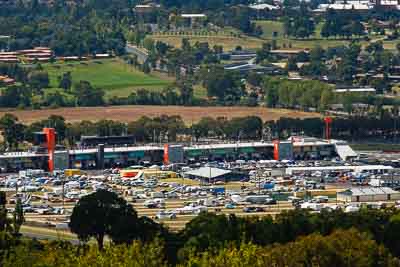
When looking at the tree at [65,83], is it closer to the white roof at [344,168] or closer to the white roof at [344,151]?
the white roof at [344,151]

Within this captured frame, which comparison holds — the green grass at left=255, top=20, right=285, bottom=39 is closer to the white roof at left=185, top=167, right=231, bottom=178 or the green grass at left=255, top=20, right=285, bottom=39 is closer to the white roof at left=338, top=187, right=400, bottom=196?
the white roof at left=185, top=167, right=231, bottom=178

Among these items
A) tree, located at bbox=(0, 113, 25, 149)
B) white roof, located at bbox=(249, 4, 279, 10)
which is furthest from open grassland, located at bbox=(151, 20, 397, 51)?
tree, located at bbox=(0, 113, 25, 149)

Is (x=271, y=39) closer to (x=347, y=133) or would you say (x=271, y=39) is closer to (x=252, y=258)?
(x=347, y=133)

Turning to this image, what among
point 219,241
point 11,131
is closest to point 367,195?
point 219,241

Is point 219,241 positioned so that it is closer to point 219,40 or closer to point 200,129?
point 200,129

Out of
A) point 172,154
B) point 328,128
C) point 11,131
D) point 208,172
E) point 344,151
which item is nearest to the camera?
point 208,172

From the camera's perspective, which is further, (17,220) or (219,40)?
(219,40)

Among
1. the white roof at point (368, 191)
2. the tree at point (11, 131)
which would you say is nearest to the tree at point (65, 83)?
the tree at point (11, 131)
